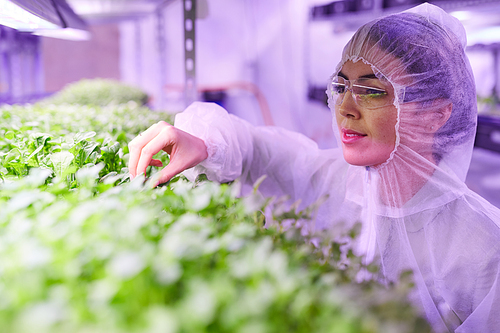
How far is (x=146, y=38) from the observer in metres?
6.38

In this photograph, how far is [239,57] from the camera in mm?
6051

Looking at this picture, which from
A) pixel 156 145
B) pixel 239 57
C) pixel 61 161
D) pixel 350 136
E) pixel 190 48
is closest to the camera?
pixel 61 161

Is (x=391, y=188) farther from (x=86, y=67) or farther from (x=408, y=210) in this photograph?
(x=86, y=67)

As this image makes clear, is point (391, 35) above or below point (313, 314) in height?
above

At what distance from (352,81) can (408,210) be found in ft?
1.27

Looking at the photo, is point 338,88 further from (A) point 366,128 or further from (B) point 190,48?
(B) point 190,48

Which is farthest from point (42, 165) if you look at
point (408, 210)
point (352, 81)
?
point (408, 210)

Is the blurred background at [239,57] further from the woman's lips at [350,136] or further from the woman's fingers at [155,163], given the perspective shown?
the woman's fingers at [155,163]

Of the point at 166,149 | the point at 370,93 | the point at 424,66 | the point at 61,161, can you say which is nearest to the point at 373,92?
the point at 370,93

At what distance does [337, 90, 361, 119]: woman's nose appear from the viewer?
38.2 inches

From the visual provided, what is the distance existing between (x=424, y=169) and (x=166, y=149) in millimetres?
685

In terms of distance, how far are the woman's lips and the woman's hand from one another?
1.34 ft

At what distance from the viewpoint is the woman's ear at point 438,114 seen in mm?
932

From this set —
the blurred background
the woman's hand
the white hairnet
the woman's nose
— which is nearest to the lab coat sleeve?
the white hairnet
